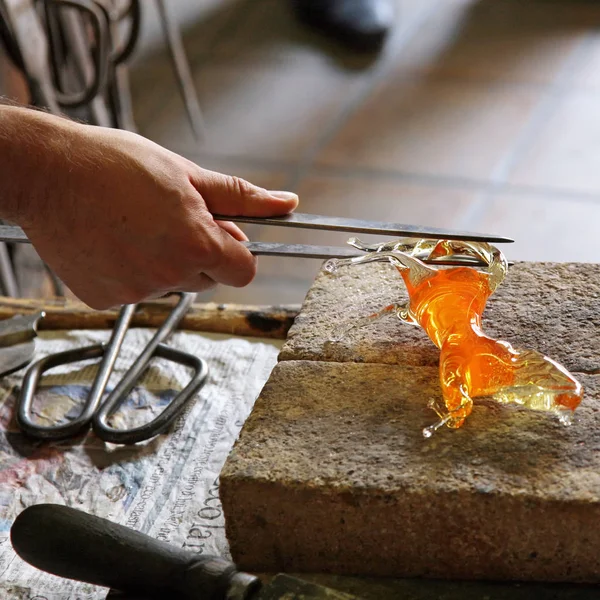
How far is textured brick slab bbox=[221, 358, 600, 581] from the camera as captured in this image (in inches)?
33.4

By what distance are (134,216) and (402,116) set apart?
2.33 m

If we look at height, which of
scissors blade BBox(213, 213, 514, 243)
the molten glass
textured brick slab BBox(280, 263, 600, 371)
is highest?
scissors blade BBox(213, 213, 514, 243)

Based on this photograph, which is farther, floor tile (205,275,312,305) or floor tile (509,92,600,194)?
floor tile (509,92,600,194)

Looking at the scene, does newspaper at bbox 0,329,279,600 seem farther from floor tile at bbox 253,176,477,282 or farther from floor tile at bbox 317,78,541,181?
floor tile at bbox 317,78,541,181

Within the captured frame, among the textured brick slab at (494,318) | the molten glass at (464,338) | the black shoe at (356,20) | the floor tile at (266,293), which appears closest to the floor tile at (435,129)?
the black shoe at (356,20)

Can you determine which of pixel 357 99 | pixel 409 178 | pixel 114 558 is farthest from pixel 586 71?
pixel 114 558

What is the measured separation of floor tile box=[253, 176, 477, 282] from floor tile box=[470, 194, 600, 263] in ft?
0.35

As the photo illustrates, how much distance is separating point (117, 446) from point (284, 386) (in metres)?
0.31

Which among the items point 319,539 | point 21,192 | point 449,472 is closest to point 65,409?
point 21,192

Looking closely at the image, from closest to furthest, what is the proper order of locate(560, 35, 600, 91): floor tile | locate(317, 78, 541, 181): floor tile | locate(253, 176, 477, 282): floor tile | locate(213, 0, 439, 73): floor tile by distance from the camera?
1. locate(253, 176, 477, 282): floor tile
2. locate(317, 78, 541, 181): floor tile
3. locate(560, 35, 600, 91): floor tile
4. locate(213, 0, 439, 73): floor tile

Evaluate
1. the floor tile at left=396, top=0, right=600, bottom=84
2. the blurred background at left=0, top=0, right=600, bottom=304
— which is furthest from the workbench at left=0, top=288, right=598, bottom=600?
the floor tile at left=396, top=0, right=600, bottom=84

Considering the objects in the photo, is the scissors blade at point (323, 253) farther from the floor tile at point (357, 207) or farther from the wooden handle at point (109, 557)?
the floor tile at point (357, 207)

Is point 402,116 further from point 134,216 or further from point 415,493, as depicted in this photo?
point 415,493

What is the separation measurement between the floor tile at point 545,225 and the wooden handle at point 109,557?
1.69 meters
